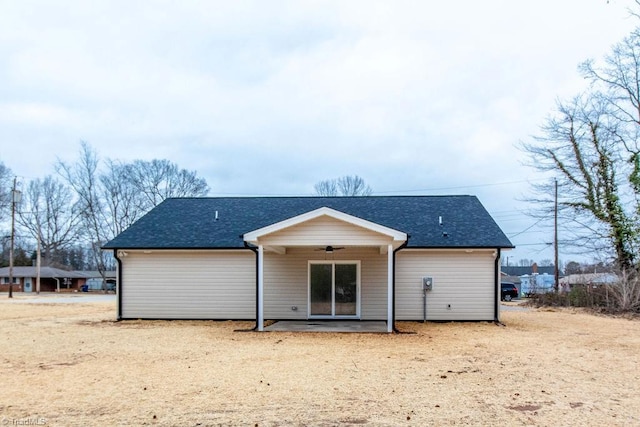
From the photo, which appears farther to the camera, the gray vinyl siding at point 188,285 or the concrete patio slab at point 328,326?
the gray vinyl siding at point 188,285

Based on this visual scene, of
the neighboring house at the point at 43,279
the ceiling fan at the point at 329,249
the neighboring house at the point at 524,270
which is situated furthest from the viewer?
the neighboring house at the point at 524,270

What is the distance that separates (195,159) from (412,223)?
113 feet

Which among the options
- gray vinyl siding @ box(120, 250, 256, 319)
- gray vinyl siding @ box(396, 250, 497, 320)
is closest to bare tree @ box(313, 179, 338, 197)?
gray vinyl siding @ box(120, 250, 256, 319)

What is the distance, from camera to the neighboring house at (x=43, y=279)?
50.6 meters

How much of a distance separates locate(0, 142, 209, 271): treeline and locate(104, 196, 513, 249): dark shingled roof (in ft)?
87.8

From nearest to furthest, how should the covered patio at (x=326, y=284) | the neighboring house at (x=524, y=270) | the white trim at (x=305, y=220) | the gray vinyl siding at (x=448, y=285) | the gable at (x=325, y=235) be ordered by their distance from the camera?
the white trim at (x=305, y=220) → the gable at (x=325, y=235) → the gray vinyl siding at (x=448, y=285) → the covered patio at (x=326, y=284) → the neighboring house at (x=524, y=270)

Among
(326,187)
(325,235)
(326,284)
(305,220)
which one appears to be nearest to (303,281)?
(326,284)

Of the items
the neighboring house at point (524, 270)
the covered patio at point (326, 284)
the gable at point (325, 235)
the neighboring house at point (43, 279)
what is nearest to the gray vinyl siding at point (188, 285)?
the covered patio at point (326, 284)

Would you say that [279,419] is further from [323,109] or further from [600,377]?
[323,109]

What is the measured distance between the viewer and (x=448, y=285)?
15.0 m

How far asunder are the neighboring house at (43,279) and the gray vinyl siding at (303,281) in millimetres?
42719

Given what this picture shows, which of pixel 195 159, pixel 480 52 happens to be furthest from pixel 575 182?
pixel 195 159

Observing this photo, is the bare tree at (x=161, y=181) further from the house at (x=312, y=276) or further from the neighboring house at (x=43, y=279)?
the house at (x=312, y=276)

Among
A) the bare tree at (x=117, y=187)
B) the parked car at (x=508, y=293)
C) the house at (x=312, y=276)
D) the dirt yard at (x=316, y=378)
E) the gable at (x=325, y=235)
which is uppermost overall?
the bare tree at (x=117, y=187)
